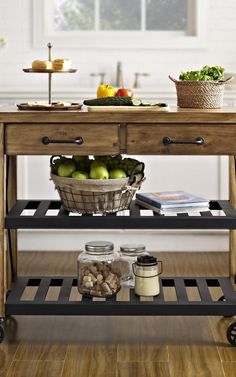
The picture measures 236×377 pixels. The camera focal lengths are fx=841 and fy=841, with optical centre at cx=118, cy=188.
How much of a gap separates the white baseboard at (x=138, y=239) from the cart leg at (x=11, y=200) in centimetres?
147

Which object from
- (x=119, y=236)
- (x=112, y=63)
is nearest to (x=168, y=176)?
(x=119, y=236)

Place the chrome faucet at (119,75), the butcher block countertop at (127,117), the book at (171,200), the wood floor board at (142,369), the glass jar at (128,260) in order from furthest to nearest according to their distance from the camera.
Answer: the chrome faucet at (119,75) < the glass jar at (128,260) < the book at (171,200) < the butcher block countertop at (127,117) < the wood floor board at (142,369)

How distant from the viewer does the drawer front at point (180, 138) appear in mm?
3498

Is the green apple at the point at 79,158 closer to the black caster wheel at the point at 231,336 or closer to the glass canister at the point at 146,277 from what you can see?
the glass canister at the point at 146,277

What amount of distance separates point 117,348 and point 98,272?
13.6 inches

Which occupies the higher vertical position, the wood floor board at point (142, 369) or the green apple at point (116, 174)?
the green apple at point (116, 174)

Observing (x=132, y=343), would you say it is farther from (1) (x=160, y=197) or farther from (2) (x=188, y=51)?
(2) (x=188, y=51)

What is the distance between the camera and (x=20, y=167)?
5.52 metres

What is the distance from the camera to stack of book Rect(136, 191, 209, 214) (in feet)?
12.0

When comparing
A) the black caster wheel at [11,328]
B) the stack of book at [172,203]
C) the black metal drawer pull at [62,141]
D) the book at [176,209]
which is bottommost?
the black caster wheel at [11,328]

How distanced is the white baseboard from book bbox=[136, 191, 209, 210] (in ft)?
5.56

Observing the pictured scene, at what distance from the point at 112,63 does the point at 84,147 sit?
8.04ft

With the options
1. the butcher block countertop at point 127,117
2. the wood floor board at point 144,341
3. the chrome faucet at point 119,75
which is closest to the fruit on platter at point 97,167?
the butcher block countertop at point 127,117

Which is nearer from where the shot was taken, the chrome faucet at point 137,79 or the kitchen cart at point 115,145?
the kitchen cart at point 115,145
